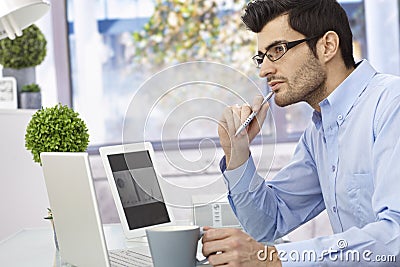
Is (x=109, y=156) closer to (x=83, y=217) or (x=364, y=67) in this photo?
(x=83, y=217)

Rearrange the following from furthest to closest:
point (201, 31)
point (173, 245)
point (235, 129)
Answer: point (201, 31) → point (235, 129) → point (173, 245)

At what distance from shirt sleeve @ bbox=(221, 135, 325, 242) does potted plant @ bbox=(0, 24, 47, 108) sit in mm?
1676

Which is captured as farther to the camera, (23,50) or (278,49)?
(23,50)

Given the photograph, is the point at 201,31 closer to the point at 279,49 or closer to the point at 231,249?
the point at 279,49

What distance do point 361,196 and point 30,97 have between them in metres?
1.93

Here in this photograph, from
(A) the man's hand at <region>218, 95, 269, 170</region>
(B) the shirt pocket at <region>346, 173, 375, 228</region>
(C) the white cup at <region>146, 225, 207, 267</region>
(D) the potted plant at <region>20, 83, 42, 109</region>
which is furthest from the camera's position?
(D) the potted plant at <region>20, 83, 42, 109</region>

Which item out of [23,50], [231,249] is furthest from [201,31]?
[231,249]

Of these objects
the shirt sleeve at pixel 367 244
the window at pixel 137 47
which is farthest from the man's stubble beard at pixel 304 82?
the window at pixel 137 47

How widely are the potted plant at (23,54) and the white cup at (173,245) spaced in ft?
6.96

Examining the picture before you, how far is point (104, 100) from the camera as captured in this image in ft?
12.5

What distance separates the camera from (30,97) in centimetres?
306

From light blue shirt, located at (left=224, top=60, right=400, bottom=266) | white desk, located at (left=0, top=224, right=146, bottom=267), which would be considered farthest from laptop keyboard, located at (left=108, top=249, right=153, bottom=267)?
light blue shirt, located at (left=224, top=60, right=400, bottom=266)

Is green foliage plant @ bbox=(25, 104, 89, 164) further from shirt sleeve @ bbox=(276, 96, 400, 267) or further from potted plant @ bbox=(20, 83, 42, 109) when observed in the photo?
potted plant @ bbox=(20, 83, 42, 109)

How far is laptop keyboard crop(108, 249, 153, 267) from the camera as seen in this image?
1.41 meters
